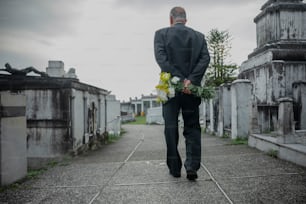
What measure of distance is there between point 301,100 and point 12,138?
269 inches

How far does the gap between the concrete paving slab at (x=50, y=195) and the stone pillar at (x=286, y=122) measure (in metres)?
3.17

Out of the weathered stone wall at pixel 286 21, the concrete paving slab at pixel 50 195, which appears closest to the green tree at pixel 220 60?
the weathered stone wall at pixel 286 21

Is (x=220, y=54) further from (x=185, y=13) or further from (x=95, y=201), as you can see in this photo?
(x=95, y=201)

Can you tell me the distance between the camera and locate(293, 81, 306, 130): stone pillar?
7.12 metres

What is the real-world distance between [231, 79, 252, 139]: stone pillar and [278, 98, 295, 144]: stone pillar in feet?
7.96

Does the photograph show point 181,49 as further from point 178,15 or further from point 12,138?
point 12,138

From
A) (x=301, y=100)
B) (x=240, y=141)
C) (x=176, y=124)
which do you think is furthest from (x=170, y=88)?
(x=301, y=100)

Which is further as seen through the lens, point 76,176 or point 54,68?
point 54,68

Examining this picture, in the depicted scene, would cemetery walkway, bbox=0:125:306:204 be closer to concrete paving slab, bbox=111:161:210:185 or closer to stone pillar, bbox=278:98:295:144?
concrete paving slab, bbox=111:161:210:185

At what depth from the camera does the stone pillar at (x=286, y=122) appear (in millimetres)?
4512

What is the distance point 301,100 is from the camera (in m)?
7.24

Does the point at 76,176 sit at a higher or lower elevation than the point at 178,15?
lower

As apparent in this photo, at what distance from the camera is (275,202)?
237 centimetres

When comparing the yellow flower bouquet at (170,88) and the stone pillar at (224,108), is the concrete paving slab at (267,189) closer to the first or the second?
the yellow flower bouquet at (170,88)
